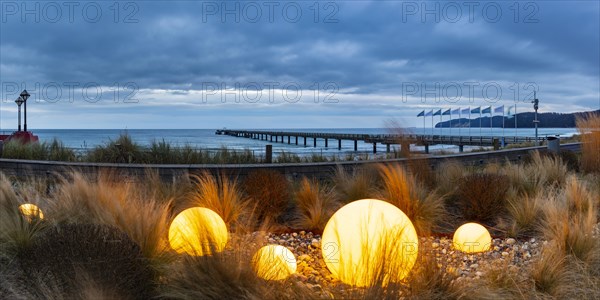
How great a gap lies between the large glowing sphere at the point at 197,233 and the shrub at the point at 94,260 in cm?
43

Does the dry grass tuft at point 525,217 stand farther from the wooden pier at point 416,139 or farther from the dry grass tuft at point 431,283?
the dry grass tuft at point 431,283

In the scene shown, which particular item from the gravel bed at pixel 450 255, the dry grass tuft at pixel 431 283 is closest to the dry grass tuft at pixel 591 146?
the gravel bed at pixel 450 255

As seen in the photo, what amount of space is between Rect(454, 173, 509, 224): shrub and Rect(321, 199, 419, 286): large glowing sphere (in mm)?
3789

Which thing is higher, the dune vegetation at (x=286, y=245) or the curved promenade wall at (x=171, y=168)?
the curved promenade wall at (x=171, y=168)

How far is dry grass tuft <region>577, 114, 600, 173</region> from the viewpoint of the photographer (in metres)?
12.5

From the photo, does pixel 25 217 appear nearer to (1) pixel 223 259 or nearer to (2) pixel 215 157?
(1) pixel 223 259

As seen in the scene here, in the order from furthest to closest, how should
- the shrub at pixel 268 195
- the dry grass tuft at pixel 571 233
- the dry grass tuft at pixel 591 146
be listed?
the dry grass tuft at pixel 591 146 → the shrub at pixel 268 195 → the dry grass tuft at pixel 571 233

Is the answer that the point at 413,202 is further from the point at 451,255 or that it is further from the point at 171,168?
the point at 171,168

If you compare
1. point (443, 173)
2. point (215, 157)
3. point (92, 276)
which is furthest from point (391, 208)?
point (215, 157)

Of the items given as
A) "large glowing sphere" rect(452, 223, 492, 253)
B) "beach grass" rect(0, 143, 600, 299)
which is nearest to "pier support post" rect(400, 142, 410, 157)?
"beach grass" rect(0, 143, 600, 299)

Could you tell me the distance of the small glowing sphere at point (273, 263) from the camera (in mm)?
4023

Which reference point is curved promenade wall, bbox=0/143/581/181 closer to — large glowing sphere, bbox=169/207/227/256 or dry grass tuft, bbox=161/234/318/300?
large glowing sphere, bbox=169/207/227/256

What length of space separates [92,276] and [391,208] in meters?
2.41

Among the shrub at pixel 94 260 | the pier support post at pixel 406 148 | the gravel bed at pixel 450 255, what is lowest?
the gravel bed at pixel 450 255
